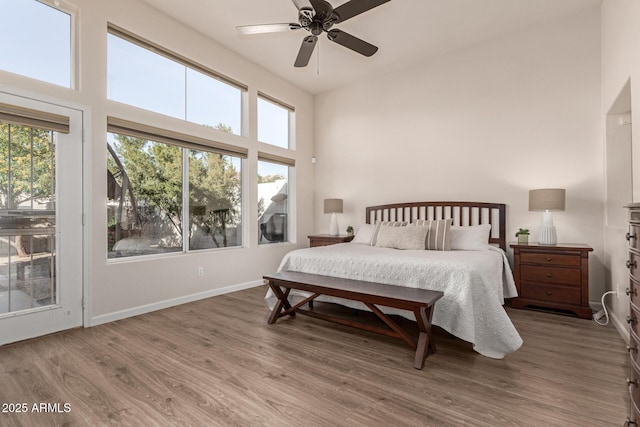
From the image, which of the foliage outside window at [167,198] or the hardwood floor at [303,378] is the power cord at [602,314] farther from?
the foliage outside window at [167,198]

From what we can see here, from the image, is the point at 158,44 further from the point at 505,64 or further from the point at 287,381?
the point at 505,64

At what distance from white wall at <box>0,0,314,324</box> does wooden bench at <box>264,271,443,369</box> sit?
142cm

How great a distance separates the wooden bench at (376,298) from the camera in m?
2.20

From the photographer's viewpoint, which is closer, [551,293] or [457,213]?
[551,293]

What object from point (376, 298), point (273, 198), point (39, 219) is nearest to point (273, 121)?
point (273, 198)

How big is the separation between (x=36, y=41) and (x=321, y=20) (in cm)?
252

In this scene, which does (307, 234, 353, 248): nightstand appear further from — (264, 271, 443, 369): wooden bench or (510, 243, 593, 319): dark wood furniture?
(510, 243, 593, 319): dark wood furniture

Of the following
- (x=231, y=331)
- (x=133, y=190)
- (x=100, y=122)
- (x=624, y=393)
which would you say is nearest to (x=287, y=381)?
(x=231, y=331)

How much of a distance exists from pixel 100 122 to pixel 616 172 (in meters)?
5.26

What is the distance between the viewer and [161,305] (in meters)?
3.54

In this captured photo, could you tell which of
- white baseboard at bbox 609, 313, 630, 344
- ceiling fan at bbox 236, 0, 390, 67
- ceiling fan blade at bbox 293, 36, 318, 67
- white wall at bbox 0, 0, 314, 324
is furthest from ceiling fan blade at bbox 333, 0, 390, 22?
white baseboard at bbox 609, 313, 630, 344

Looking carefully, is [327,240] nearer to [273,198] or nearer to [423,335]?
[273,198]

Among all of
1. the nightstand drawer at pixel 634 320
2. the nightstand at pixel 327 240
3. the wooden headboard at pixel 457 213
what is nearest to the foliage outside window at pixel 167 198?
the nightstand at pixel 327 240

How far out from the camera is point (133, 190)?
3457 millimetres
